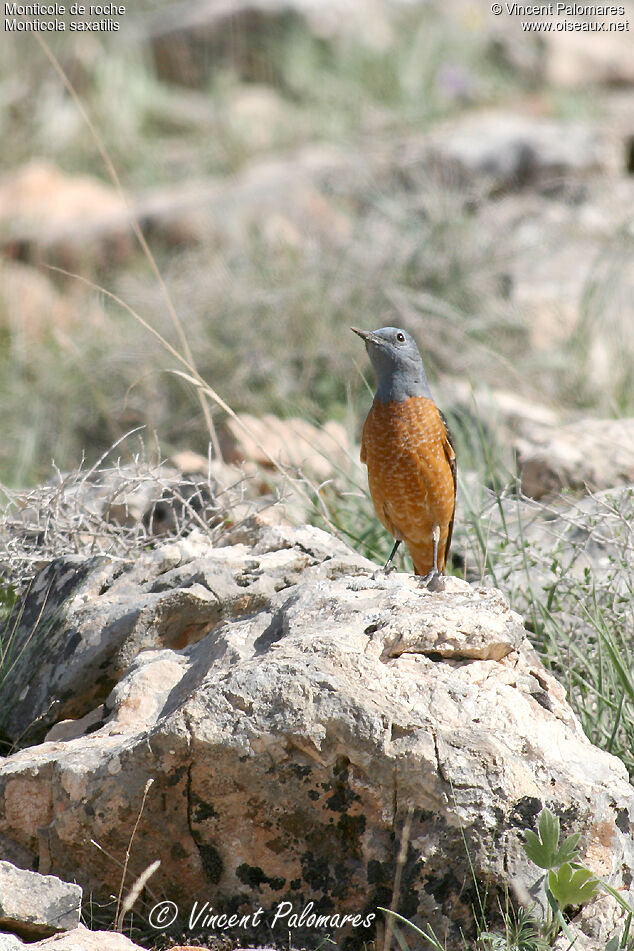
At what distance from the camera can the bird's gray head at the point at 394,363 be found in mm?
4578

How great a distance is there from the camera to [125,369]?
838cm

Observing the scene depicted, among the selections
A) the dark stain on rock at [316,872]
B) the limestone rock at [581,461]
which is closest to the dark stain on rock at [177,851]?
the dark stain on rock at [316,872]

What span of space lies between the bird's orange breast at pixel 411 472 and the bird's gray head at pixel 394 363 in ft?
0.13

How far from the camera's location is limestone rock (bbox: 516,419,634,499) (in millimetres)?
5195

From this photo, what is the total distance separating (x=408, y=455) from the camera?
14.7ft

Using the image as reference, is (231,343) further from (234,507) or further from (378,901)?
(378,901)

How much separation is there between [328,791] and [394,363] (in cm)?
240

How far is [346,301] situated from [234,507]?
4417mm

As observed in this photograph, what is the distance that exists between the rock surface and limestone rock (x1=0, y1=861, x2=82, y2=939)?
14cm

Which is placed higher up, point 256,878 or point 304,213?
point 304,213

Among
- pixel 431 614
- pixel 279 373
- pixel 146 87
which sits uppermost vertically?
pixel 146 87

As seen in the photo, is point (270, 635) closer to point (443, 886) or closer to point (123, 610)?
point (123, 610)

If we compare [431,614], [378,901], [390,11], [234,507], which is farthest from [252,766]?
[390,11]

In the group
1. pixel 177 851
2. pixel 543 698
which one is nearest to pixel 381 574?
pixel 543 698
